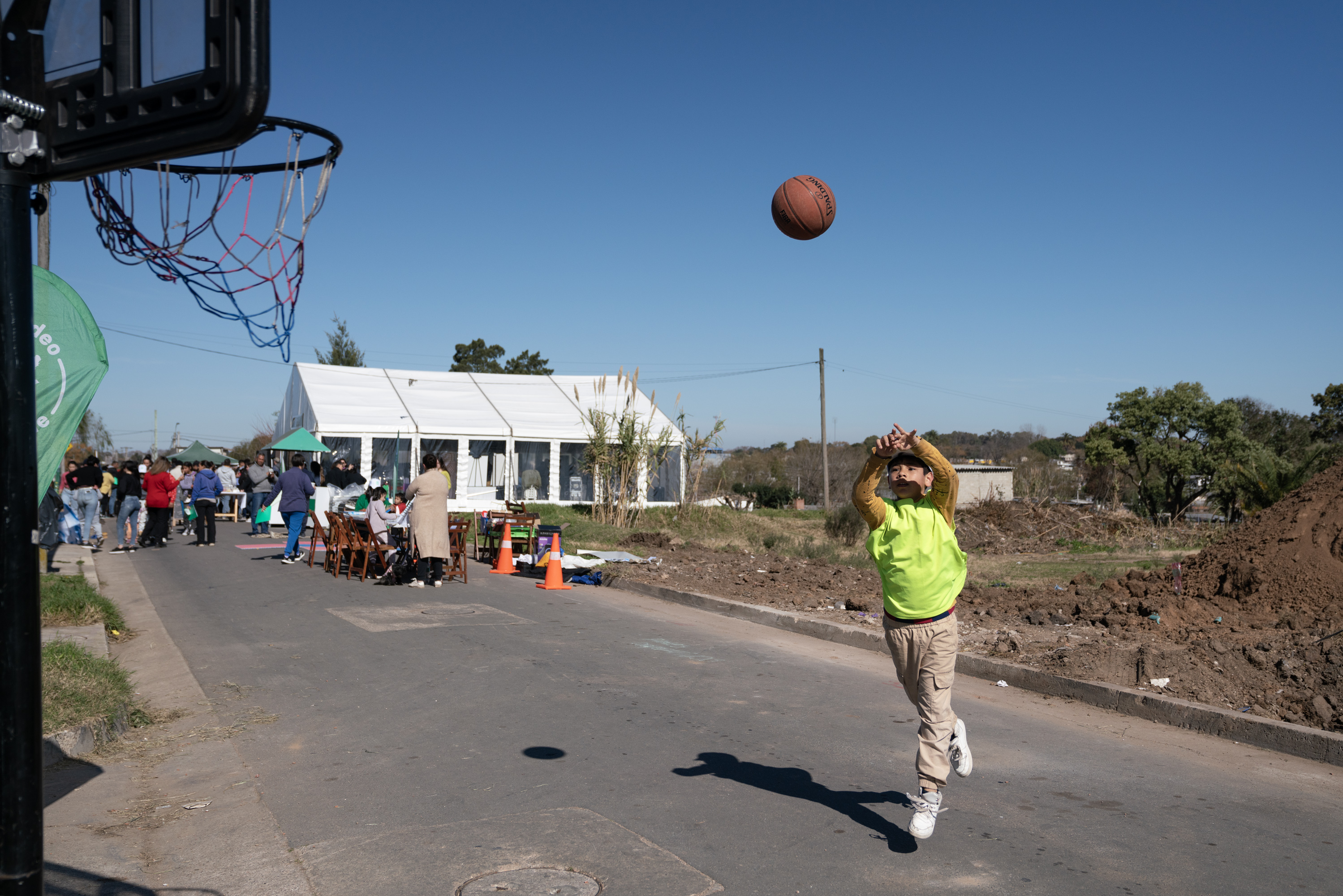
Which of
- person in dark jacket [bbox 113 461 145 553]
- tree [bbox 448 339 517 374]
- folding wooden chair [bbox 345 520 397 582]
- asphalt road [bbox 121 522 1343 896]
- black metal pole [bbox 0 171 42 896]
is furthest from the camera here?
tree [bbox 448 339 517 374]

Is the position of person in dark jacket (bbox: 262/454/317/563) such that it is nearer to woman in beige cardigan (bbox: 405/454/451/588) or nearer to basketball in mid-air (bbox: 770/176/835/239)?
woman in beige cardigan (bbox: 405/454/451/588)

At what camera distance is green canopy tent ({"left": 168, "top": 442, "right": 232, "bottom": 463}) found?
113 feet

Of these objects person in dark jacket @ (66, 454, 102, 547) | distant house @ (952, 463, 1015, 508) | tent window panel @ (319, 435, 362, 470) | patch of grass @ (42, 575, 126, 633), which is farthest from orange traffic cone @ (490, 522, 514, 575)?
distant house @ (952, 463, 1015, 508)

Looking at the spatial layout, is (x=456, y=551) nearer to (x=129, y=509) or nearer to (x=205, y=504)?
(x=205, y=504)

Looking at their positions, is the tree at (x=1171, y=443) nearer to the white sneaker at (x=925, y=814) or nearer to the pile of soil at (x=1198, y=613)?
the pile of soil at (x=1198, y=613)

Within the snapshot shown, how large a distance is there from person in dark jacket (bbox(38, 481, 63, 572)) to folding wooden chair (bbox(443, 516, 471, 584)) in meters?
4.82

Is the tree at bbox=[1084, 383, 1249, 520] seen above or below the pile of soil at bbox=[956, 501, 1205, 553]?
above

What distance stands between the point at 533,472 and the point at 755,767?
26519 millimetres

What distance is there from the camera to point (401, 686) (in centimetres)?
748

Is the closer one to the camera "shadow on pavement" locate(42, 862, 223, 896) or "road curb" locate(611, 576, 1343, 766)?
"shadow on pavement" locate(42, 862, 223, 896)

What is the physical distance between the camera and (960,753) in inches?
177

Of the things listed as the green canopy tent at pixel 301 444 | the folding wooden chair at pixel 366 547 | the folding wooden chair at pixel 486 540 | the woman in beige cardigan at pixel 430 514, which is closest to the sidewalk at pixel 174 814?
the woman in beige cardigan at pixel 430 514

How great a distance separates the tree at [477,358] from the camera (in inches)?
2761

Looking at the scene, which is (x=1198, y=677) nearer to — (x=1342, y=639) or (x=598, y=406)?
(x=1342, y=639)
